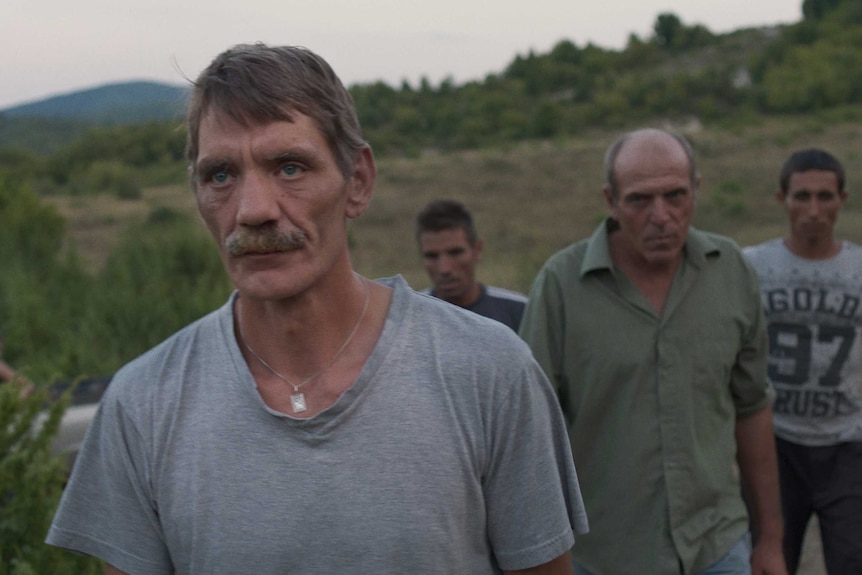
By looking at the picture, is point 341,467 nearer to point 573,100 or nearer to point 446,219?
point 446,219

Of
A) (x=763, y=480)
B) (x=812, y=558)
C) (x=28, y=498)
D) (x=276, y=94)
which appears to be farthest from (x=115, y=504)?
(x=812, y=558)

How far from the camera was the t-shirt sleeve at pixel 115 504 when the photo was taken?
1.89 m

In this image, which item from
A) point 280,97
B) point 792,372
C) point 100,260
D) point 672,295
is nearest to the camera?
point 280,97

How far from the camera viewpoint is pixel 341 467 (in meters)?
1.79

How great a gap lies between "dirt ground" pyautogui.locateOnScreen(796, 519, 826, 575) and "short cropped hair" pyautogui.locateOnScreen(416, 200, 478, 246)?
254cm

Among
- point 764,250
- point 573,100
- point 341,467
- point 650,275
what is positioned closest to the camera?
point 341,467

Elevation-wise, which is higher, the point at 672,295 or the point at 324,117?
the point at 324,117

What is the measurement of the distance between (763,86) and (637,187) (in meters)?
55.2

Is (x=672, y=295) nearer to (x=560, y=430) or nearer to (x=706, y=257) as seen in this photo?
(x=706, y=257)

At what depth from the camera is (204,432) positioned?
73.2 inches

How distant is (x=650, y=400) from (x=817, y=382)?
58.4 inches

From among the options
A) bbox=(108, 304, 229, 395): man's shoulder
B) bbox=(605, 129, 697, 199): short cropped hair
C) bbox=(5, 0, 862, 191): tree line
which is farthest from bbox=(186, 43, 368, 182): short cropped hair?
bbox=(5, 0, 862, 191): tree line

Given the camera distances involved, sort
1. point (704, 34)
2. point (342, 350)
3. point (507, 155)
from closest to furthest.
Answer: point (342, 350) → point (507, 155) → point (704, 34)

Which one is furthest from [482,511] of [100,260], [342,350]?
[100,260]
